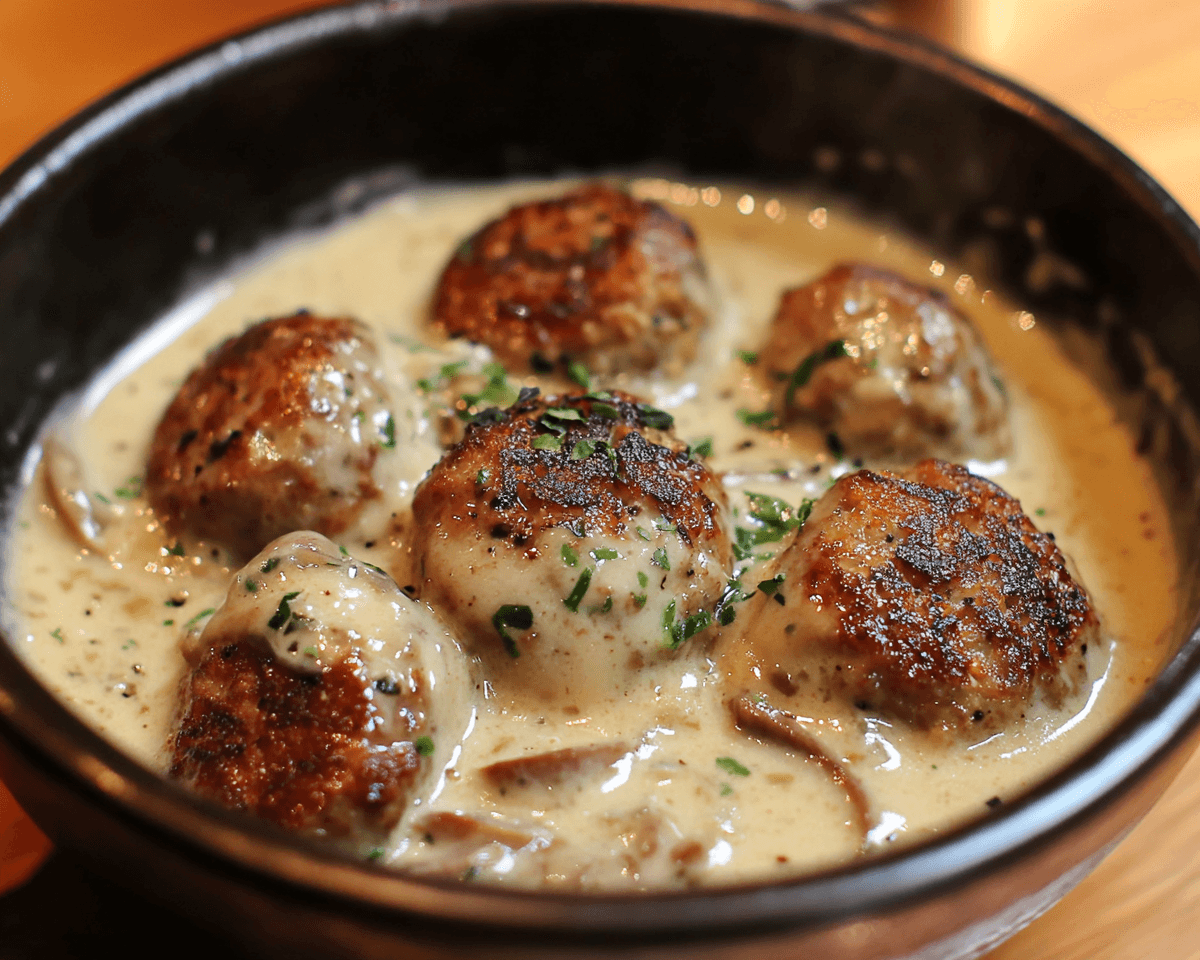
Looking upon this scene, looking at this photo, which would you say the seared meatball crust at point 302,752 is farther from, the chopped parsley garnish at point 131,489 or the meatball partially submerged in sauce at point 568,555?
the chopped parsley garnish at point 131,489

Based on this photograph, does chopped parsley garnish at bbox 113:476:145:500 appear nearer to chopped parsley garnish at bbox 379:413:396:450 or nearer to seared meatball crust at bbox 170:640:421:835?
chopped parsley garnish at bbox 379:413:396:450

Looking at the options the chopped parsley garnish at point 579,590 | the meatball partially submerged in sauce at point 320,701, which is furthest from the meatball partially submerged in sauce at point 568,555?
the meatball partially submerged in sauce at point 320,701

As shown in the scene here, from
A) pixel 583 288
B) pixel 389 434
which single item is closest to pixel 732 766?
pixel 389 434

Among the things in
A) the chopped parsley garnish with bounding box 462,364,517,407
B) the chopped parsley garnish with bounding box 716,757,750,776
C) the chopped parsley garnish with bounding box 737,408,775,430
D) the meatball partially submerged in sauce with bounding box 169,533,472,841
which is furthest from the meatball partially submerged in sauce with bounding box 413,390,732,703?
the chopped parsley garnish with bounding box 737,408,775,430

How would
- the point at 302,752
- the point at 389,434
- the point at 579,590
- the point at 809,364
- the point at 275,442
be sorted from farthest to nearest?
the point at 809,364 → the point at 389,434 → the point at 275,442 → the point at 579,590 → the point at 302,752

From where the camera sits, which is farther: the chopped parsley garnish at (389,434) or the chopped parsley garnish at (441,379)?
the chopped parsley garnish at (441,379)

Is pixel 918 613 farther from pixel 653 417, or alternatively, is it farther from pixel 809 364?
pixel 809 364
